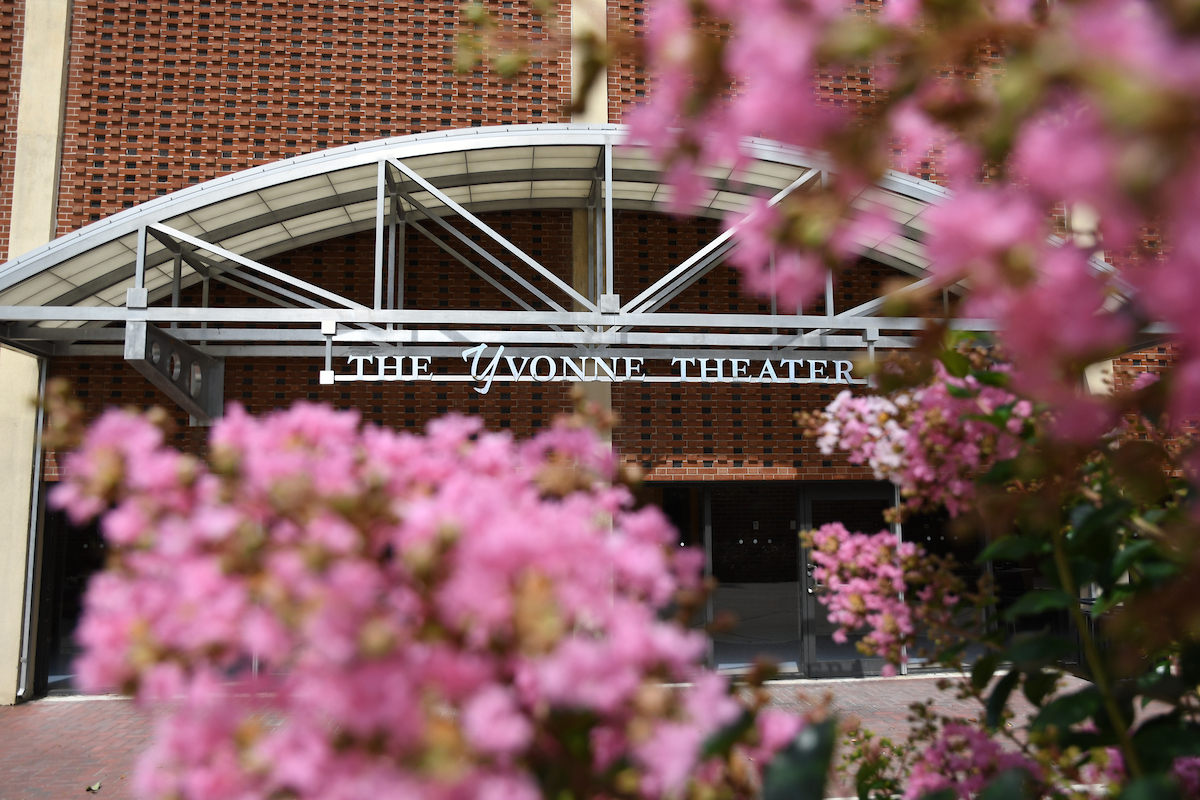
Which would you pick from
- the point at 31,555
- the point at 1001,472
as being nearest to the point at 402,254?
the point at 31,555

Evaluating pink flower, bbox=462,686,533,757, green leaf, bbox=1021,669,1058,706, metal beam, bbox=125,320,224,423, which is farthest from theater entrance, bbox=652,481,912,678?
pink flower, bbox=462,686,533,757

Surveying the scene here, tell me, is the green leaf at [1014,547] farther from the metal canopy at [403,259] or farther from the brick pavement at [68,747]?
the brick pavement at [68,747]

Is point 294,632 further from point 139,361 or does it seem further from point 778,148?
point 778,148

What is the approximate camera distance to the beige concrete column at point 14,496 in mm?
8227

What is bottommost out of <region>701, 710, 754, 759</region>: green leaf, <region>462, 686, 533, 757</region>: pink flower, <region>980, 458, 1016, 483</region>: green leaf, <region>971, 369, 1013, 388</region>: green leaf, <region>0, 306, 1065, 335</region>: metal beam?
<region>701, 710, 754, 759</region>: green leaf

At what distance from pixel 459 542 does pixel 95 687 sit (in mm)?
429

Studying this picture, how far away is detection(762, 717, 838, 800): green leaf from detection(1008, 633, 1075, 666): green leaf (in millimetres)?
671

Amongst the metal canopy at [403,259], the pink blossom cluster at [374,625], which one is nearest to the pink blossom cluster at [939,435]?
the pink blossom cluster at [374,625]

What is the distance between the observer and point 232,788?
2.51 feet

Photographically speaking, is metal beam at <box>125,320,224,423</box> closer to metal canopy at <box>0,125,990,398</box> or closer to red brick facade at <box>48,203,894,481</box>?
metal canopy at <box>0,125,990,398</box>

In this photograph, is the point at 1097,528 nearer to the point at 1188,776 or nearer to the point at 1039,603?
the point at 1039,603

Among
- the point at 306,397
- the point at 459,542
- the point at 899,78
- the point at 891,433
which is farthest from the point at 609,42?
the point at 306,397

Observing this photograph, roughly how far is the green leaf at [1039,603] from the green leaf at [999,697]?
5.9 inches

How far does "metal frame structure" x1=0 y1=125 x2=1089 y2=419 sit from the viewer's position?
6.92 meters
